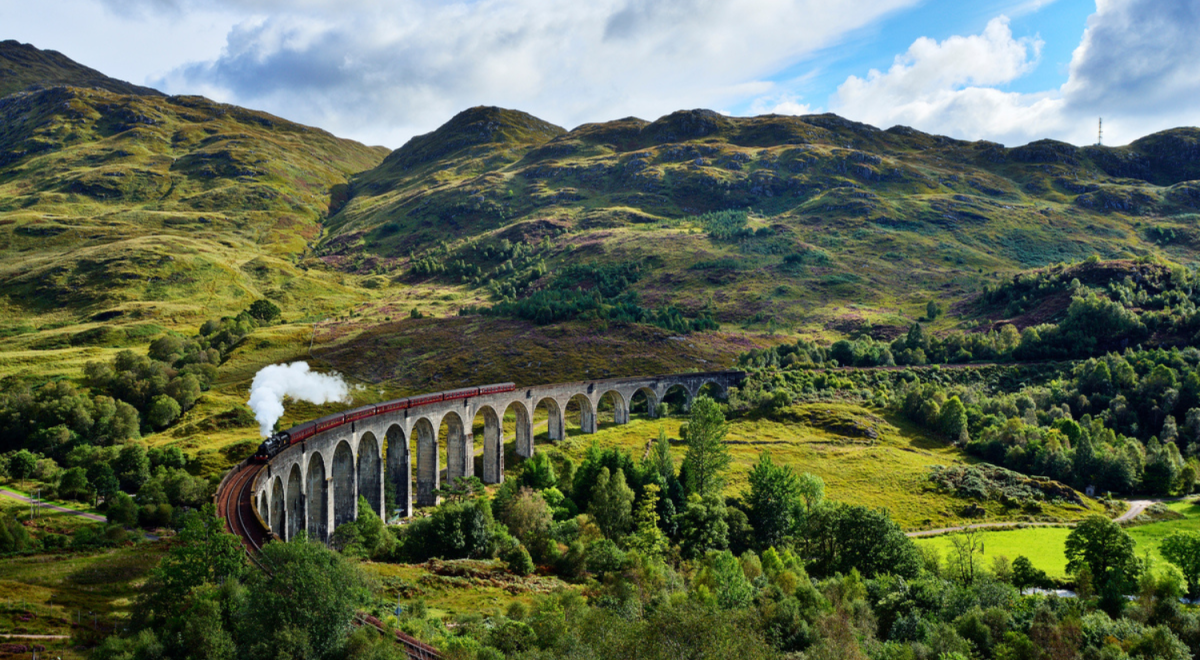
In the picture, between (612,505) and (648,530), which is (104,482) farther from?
Result: (648,530)

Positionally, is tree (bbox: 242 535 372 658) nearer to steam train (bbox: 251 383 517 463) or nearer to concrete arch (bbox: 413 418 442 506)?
steam train (bbox: 251 383 517 463)

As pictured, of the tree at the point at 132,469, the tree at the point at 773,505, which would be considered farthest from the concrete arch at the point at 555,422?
the tree at the point at 132,469

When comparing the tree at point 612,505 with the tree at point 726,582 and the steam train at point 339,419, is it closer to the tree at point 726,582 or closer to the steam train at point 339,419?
the tree at point 726,582

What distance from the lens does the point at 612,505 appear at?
60219 millimetres

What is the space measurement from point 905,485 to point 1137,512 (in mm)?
22308

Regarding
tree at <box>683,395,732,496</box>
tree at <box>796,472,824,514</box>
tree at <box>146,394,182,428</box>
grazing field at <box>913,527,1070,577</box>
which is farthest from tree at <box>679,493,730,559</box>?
tree at <box>146,394,182,428</box>

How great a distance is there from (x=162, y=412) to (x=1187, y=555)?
101380 mm

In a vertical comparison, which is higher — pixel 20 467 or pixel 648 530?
pixel 20 467

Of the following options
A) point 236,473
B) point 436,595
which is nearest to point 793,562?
point 436,595

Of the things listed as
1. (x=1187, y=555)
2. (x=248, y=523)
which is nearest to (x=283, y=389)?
(x=248, y=523)

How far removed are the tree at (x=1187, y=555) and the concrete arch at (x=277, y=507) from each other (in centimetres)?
6300

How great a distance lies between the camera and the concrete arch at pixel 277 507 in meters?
48.2

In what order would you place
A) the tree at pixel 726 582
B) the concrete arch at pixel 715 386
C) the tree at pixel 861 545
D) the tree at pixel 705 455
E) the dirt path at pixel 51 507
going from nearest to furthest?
the tree at pixel 726 582
the tree at pixel 861 545
the dirt path at pixel 51 507
the tree at pixel 705 455
the concrete arch at pixel 715 386

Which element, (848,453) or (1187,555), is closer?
(1187,555)
